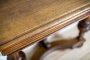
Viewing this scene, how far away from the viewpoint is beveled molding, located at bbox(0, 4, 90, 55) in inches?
20.5

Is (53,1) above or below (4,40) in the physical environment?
above

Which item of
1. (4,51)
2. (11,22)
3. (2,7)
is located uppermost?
(2,7)

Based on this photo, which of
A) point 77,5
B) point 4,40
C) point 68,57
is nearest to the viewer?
point 4,40

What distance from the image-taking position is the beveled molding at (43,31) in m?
0.52

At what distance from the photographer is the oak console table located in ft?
1.75

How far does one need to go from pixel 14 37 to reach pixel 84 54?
781mm

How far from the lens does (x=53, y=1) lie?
0.66 metres

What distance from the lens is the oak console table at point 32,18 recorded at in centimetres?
53

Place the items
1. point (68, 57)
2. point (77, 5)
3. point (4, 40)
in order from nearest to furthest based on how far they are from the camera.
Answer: point (4, 40), point (77, 5), point (68, 57)

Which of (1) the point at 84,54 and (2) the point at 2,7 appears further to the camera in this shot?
(1) the point at 84,54

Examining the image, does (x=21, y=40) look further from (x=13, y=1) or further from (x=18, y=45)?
(x=13, y=1)

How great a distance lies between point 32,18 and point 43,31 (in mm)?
71

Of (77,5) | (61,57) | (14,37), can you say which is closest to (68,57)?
(61,57)

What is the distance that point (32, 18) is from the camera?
1.92ft
